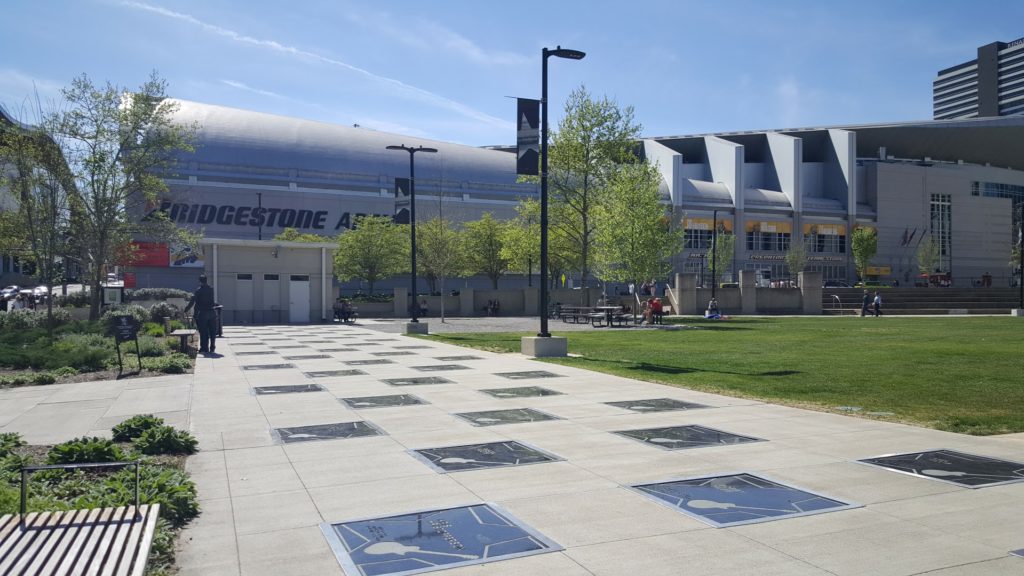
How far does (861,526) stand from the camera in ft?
16.6

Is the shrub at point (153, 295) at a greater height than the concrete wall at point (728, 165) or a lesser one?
lesser

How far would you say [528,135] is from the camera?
1786 centimetres

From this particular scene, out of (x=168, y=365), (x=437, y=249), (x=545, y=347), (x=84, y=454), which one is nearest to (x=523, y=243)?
(x=437, y=249)

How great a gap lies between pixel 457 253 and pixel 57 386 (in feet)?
142

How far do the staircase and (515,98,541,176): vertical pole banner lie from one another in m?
37.6

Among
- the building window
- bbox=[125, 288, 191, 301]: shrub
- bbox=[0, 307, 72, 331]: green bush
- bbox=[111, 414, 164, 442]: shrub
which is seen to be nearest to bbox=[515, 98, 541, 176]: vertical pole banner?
bbox=[111, 414, 164, 442]: shrub

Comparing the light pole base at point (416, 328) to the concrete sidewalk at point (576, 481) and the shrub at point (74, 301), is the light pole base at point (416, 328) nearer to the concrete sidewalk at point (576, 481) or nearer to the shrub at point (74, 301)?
the shrub at point (74, 301)

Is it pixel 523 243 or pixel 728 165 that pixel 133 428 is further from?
pixel 728 165

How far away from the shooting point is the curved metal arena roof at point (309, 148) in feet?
228

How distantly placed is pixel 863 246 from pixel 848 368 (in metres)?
72.7

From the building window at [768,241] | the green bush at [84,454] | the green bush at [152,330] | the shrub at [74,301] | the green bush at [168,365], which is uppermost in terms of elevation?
the building window at [768,241]

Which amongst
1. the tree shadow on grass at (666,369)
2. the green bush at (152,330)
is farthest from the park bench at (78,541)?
the green bush at (152,330)

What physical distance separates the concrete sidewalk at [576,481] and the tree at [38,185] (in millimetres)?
13679

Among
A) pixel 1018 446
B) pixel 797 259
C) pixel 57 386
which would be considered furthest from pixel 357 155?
pixel 1018 446
